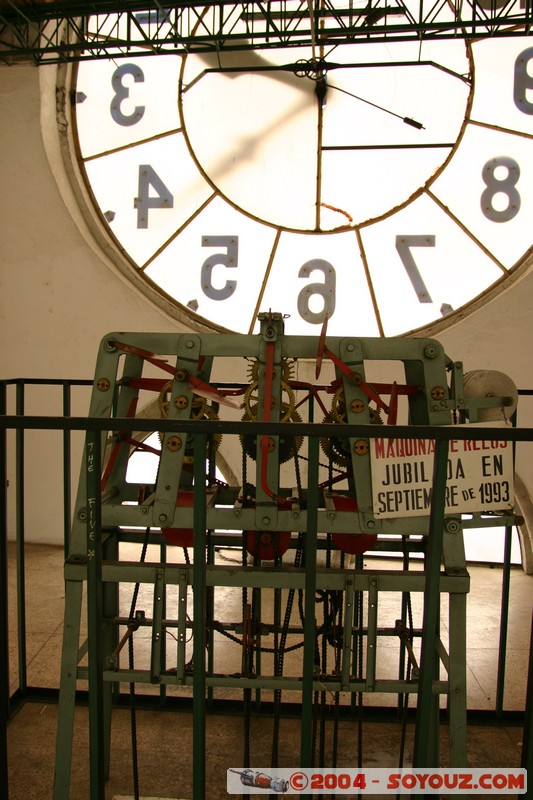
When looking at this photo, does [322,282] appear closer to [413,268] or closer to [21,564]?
[413,268]

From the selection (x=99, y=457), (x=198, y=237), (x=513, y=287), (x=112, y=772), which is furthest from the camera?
(x=198, y=237)

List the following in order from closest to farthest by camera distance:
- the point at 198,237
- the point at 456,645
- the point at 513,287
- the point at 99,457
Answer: the point at 99,457
the point at 456,645
the point at 513,287
the point at 198,237

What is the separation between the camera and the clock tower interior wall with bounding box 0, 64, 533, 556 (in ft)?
13.2

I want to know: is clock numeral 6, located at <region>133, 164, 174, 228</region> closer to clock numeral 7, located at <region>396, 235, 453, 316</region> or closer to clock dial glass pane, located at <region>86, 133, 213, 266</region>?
clock dial glass pane, located at <region>86, 133, 213, 266</region>

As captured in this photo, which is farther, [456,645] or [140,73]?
[140,73]

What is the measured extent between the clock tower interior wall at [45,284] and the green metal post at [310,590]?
9.33 ft

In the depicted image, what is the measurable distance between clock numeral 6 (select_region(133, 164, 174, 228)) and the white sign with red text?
3.31m

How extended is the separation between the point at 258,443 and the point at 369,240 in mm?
2827

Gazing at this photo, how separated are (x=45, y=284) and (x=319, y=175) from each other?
75.8 inches

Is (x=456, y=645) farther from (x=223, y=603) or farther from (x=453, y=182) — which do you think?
(x=453, y=182)

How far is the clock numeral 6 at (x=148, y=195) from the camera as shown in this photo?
4148 mm

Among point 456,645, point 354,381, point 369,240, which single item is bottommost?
point 456,645

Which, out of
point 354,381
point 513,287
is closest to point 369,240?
point 513,287

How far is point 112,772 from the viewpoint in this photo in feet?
6.36
